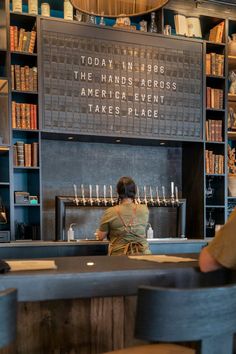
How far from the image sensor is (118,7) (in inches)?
101

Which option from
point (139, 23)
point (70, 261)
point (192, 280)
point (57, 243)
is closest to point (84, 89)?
point (139, 23)

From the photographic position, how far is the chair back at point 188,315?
1.05 meters

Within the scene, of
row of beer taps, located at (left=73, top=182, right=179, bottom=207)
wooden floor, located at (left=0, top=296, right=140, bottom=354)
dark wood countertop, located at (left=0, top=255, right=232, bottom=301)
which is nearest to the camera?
dark wood countertop, located at (left=0, top=255, right=232, bottom=301)

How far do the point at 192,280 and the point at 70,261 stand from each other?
0.56 m

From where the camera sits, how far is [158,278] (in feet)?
5.35

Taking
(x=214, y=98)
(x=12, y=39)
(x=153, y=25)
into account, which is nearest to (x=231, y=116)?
(x=214, y=98)

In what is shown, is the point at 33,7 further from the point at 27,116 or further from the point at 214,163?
the point at 214,163

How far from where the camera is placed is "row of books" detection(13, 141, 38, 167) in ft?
13.0

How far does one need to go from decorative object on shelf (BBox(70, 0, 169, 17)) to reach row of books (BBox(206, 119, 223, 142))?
2360 millimetres

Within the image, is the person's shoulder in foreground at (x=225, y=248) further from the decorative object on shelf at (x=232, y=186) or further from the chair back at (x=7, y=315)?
the decorative object on shelf at (x=232, y=186)

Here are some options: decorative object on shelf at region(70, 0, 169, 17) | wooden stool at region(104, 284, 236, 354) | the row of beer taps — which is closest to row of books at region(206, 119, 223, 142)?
the row of beer taps

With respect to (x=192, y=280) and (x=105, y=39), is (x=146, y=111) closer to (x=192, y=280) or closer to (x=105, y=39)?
(x=105, y=39)

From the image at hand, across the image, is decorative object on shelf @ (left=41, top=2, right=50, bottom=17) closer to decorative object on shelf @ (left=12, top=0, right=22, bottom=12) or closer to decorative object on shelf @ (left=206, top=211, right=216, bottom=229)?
decorative object on shelf @ (left=12, top=0, right=22, bottom=12)

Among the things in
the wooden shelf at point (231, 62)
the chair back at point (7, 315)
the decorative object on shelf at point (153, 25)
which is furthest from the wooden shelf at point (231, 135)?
the chair back at point (7, 315)
